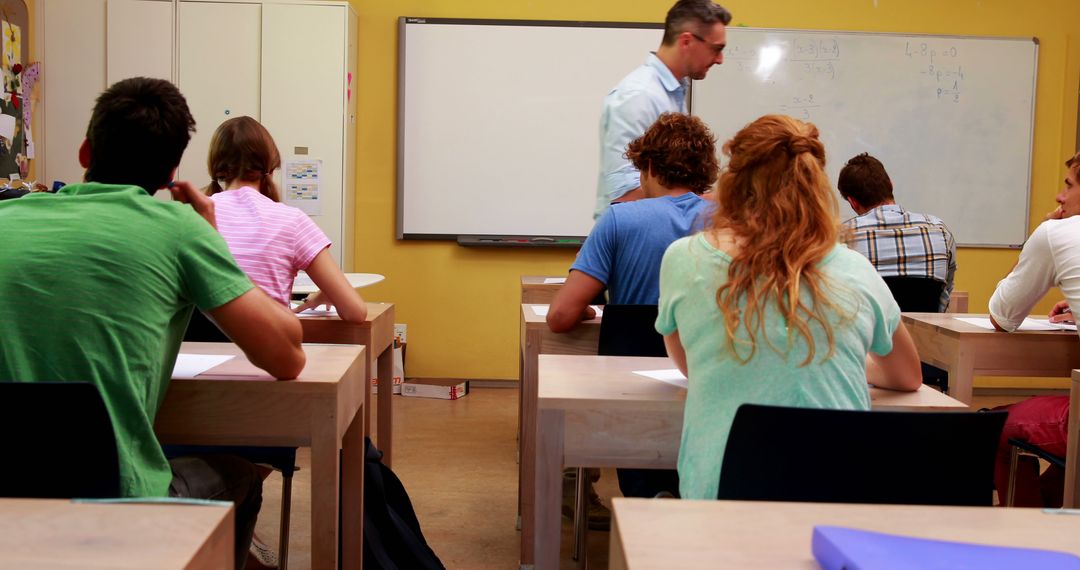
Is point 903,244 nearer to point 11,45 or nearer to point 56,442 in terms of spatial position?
point 56,442

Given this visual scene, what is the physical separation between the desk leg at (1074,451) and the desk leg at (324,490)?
1495 mm

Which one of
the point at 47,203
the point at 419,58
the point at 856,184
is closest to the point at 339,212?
the point at 419,58

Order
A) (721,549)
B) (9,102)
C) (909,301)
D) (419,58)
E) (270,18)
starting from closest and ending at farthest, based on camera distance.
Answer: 1. (721,549)
2. (909,301)
3. (9,102)
4. (270,18)
5. (419,58)

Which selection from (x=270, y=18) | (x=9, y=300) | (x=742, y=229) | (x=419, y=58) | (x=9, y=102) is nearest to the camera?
(x=9, y=300)

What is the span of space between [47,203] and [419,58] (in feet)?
12.9

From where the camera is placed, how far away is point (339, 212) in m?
4.93

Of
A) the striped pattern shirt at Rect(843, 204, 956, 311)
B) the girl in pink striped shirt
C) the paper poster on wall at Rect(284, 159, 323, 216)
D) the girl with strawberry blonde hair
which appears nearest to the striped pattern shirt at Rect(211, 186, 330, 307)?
the girl in pink striped shirt

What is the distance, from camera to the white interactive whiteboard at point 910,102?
531cm

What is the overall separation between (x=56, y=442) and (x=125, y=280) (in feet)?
0.83

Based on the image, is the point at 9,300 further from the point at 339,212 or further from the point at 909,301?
the point at 339,212

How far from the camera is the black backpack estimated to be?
7.09 feet

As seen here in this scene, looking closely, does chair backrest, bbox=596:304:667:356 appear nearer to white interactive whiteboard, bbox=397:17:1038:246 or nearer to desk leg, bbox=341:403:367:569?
desk leg, bbox=341:403:367:569

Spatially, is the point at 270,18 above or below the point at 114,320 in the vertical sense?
above

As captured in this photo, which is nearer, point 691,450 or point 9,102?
point 691,450
